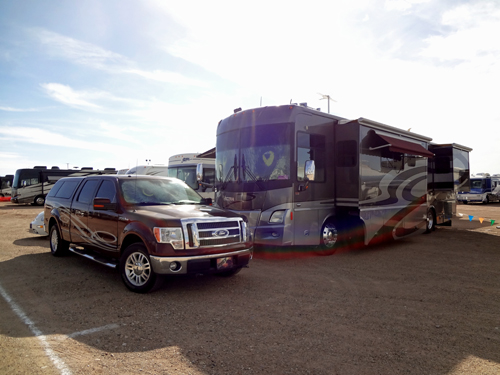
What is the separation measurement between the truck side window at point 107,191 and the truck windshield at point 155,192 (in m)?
0.18

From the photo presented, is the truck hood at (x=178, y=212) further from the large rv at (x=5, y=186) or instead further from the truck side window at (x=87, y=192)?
the large rv at (x=5, y=186)

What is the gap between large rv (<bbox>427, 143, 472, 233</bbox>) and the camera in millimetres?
13852

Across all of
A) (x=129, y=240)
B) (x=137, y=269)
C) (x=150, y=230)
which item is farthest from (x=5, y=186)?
(x=150, y=230)

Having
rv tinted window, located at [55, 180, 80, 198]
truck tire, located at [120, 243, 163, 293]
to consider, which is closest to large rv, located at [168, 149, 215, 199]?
rv tinted window, located at [55, 180, 80, 198]

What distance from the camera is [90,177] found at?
302 inches

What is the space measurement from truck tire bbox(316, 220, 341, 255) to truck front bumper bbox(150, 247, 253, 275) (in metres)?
3.84

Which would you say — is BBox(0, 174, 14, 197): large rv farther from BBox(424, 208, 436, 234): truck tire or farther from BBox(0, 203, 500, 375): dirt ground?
BBox(424, 208, 436, 234): truck tire

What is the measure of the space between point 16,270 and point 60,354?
434cm

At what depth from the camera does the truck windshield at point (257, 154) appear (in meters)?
8.27

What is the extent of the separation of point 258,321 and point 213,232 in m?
1.60

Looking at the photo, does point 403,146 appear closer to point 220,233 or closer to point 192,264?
point 220,233

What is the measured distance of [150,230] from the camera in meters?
5.48

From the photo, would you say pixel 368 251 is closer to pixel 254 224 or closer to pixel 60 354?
→ pixel 254 224

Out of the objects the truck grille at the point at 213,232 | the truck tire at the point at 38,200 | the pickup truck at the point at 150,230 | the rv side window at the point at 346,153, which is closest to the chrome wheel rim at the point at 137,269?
the pickup truck at the point at 150,230
